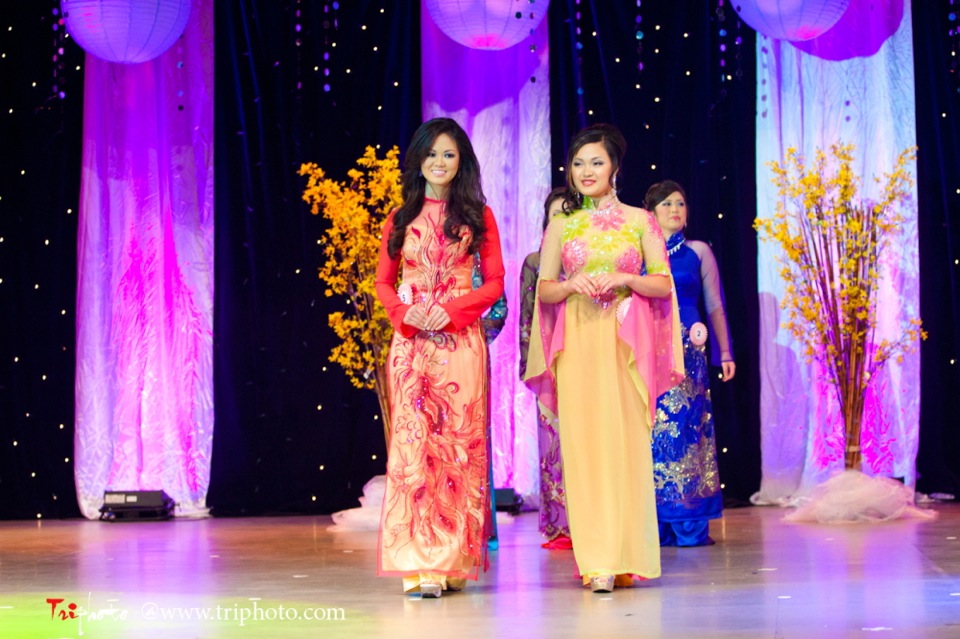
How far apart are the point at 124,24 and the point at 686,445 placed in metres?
3.40

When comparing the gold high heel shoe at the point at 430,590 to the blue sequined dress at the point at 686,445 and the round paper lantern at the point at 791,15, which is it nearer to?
the blue sequined dress at the point at 686,445

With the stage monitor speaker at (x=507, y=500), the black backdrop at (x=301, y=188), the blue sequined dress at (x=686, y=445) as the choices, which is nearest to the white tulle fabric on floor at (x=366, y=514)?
the black backdrop at (x=301, y=188)

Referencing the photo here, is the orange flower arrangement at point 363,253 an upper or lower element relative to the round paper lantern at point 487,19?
lower

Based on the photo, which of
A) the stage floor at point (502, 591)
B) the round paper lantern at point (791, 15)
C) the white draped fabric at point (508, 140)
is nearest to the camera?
the stage floor at point (502, 591)

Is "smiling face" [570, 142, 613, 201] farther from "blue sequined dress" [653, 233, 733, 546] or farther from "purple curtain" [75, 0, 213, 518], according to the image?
"purple curtain" [75, 0, 213, 518]

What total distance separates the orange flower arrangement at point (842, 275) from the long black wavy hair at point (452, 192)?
278cm

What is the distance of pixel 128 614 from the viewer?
12.4 ft

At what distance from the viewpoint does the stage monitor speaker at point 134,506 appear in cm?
732

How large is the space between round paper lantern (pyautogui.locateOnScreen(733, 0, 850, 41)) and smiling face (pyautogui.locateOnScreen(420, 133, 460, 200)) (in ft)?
8.94

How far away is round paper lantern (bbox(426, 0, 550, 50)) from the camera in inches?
253

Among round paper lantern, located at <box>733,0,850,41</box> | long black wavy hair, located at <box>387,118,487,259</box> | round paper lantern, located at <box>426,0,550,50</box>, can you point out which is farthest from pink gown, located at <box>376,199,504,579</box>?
round paper lantern, located at <box>733,0,850,41</box>

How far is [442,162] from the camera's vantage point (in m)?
4.25

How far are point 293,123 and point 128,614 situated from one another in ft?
14.1

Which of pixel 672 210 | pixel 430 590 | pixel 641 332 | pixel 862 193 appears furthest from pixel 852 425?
pixel 430 590
